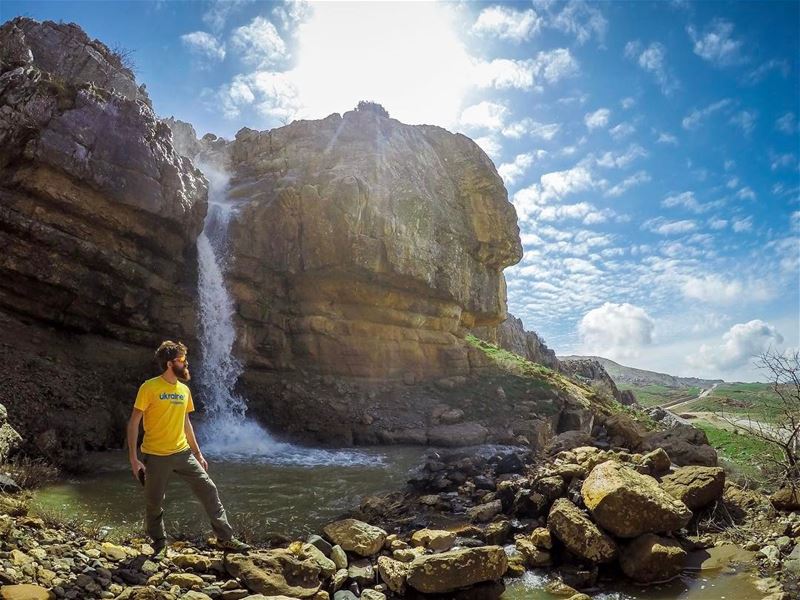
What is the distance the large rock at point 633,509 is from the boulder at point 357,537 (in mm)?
3721

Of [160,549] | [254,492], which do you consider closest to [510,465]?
[254,492]

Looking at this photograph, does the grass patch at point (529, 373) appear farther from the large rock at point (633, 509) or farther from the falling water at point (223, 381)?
the large rock at point (633, 509)

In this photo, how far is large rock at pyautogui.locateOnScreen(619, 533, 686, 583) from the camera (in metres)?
7.02

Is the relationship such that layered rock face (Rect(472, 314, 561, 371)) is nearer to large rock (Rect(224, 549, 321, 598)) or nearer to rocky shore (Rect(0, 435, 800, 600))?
rocky shore (Rect(0, 435, 800, 600))

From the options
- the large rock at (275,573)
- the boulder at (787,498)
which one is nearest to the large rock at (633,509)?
the boulder at (787,498)

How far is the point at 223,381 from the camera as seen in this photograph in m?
22.2

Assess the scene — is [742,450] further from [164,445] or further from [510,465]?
[164,445]

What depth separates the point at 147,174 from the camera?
64.4ft

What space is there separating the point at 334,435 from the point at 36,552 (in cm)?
1639

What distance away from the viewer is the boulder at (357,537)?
26.0 feet

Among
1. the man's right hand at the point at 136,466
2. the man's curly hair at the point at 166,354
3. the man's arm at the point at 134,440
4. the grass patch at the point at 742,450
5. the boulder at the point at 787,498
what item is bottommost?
the grass patch at the point at 742,450

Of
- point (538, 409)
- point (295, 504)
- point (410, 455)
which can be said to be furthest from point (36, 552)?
point (538, 409)

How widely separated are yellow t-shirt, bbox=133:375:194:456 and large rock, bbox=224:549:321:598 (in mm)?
1757

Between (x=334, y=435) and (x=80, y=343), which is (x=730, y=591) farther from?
(x=80, y=343)
